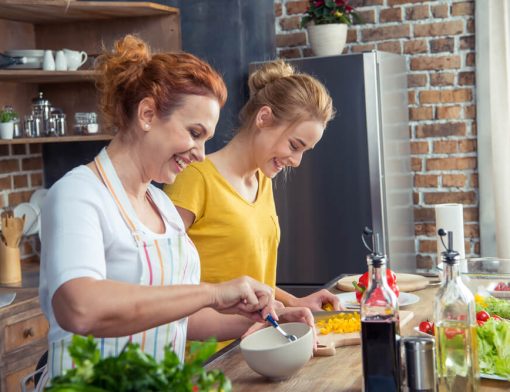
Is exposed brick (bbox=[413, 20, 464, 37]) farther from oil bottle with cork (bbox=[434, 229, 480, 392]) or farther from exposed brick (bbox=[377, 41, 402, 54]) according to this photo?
oil bottle with cork (bbox=[434, 229, 480, 392])

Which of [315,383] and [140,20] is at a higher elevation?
[140,20]

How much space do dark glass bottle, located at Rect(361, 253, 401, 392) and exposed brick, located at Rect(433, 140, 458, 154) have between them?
9.44 ft

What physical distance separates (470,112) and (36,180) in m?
2.21

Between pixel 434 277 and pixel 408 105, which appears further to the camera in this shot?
pixel 408 105

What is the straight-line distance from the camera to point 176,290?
5.03ft

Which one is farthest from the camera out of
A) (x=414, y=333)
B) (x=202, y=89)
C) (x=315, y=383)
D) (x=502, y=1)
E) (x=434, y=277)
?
(x=502, y=1)

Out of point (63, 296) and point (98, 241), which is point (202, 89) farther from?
point (63, 296)

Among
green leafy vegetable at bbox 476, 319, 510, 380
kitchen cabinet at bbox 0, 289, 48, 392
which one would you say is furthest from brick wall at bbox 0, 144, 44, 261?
green leafy vegetable at bbox 476, 319, 510, 380

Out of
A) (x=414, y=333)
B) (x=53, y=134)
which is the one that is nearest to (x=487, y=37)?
(x=53, y=134)

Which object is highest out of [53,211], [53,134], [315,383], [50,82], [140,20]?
[140,20]

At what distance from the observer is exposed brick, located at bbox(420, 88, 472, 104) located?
4.13 m

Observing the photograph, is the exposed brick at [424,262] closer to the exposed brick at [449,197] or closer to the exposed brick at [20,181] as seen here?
the exposed brick at [449,197]

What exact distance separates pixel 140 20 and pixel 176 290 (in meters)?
2.60

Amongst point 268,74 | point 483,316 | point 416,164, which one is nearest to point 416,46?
point 416,164
